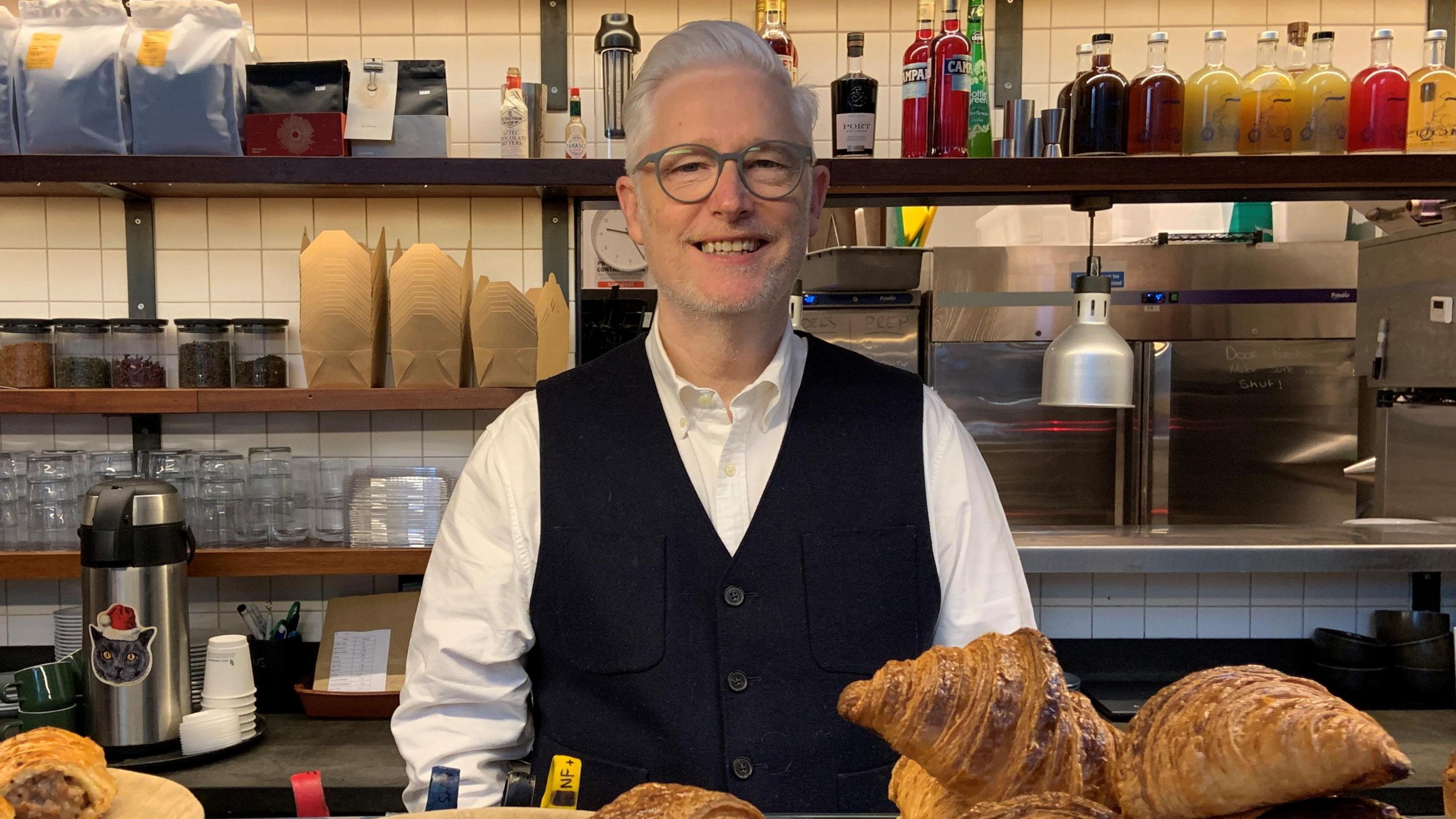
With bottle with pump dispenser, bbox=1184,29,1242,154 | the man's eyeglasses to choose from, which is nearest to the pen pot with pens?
the man's eyeglasses

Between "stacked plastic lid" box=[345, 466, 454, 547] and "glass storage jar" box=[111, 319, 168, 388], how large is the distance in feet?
2.13

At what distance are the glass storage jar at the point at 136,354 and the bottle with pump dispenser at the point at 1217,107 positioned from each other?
2.60 metres

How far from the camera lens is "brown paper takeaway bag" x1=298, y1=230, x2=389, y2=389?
8.82 ft

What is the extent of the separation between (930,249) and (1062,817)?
382 cm

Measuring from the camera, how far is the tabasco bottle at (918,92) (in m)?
2.65

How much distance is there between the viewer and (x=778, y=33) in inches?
107

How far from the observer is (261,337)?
2.84 m

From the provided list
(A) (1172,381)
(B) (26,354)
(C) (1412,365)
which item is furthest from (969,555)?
(A) (1172,381)

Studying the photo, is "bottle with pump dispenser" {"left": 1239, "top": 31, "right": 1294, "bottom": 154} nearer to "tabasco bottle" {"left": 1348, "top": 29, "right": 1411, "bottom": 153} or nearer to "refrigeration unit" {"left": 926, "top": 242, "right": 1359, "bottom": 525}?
"tabasco bottle" {"left": 1348, "top": 29, "right": 1411, "bottom": 153}

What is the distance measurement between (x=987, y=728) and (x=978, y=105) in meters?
2.42

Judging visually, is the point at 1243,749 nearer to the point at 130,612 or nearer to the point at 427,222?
the point at 130,612

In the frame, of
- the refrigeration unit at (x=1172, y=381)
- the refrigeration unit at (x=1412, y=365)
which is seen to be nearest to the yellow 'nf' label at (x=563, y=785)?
the refrigeration unit at (x=1412, y=365)

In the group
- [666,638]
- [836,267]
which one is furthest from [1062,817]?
[836,267]

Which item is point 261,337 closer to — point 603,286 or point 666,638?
point 603,286
